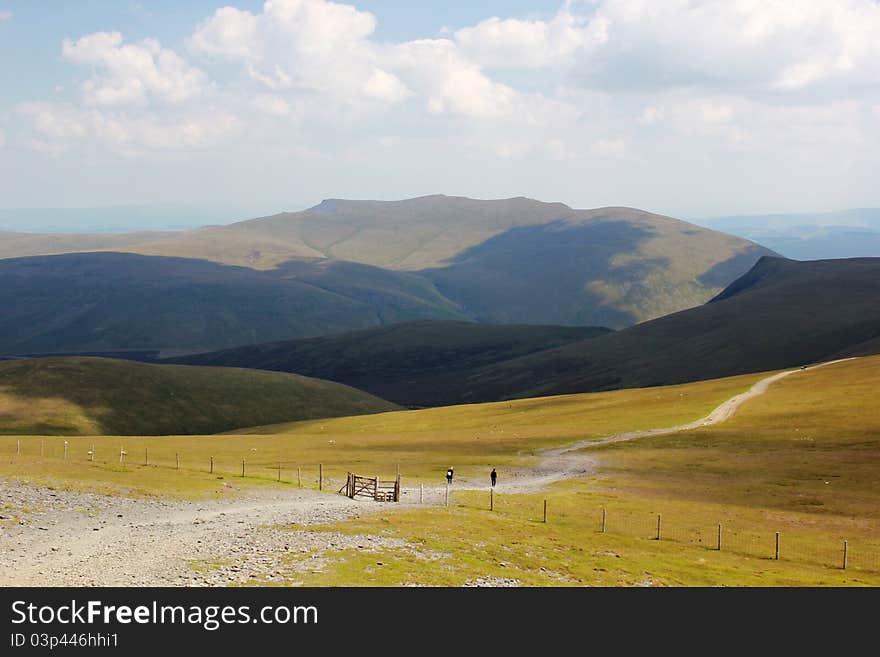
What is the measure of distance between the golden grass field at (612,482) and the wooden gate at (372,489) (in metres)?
5.01

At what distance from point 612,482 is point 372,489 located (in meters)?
24.1

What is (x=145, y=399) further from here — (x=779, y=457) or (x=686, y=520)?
(x=686, y=520)

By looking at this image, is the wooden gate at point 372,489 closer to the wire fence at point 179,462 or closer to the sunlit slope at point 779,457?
the wire fence at point 179,462

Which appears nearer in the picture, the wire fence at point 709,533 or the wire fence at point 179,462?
the wire fence at point 709,533

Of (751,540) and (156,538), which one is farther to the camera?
(751,540)

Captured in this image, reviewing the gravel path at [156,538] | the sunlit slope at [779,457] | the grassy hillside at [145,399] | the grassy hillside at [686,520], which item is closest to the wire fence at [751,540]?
the grassy hillside at [686,520]

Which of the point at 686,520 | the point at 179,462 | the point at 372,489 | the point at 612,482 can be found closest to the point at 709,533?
the point at 686,520

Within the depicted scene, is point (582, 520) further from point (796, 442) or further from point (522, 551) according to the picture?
point (796, 442)

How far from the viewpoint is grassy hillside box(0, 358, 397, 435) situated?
143 meters

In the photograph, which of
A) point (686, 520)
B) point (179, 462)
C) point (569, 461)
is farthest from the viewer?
point (569, 461)

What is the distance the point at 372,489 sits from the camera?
209 ft

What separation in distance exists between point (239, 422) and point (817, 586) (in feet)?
448

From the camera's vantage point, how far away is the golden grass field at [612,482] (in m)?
42.8
